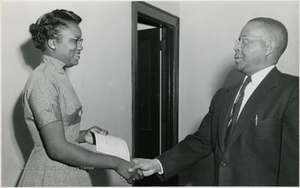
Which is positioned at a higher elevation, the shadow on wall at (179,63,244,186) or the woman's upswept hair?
the woman's upswept hair

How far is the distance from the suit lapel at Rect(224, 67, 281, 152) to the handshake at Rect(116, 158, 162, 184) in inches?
20.4

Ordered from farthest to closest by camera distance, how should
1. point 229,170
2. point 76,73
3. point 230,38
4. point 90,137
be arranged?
point 230,38 → point 76,73 → point 90,137 → point 229,170

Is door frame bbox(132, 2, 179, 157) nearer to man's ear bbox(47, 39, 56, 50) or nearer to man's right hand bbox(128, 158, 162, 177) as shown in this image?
man's right hand bbox(128, 158, 162, 177)

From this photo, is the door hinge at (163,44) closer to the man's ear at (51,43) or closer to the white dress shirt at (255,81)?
the white dress shirt at (255,81)

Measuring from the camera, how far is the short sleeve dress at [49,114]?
1.35 metres

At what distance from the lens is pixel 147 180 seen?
12.7ft

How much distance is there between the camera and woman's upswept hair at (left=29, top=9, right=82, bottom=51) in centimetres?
146

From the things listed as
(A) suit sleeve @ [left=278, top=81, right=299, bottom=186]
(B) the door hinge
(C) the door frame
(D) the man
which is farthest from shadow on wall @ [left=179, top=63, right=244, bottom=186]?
(A) suit sleeve @ [left=278, top=81, right=299, bottom=186]

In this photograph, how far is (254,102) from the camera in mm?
1478

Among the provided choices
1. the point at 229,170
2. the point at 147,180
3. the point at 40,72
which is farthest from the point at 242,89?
the point at 147,180

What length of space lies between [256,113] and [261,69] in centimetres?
26

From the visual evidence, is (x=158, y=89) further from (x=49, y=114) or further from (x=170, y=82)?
(x=49, y=114)

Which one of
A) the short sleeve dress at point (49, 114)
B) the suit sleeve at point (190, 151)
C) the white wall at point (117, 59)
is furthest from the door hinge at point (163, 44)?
the short sleeve dress at point (49, 114)

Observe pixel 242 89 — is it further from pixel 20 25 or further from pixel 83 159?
pixel 20 25
